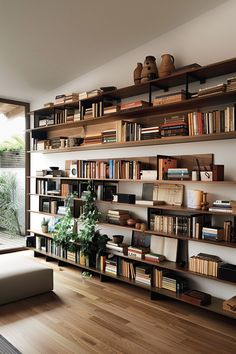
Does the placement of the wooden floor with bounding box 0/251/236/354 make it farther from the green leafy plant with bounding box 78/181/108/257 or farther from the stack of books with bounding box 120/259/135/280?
the green leafy plant with bounding box 78/181/108/257

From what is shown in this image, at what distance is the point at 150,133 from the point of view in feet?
11.0

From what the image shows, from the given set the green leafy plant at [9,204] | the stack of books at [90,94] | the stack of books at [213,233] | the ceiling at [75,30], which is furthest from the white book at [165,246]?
the green leafy plant at [9,204]

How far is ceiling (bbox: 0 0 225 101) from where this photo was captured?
2.99m

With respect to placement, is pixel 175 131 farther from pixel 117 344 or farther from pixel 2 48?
pixel 2 48

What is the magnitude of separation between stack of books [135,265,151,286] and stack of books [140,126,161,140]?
1441 millimetres

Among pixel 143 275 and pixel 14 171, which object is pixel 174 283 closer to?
pixel 143 275

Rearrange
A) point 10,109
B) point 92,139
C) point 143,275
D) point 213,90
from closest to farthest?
point 213,90, point 143,275, point 92,139, point 10,109

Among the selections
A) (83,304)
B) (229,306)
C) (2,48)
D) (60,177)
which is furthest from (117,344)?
(2,48)

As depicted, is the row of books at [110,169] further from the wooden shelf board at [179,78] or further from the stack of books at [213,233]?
the stack of books at [213,233]

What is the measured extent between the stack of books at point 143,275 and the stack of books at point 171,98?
180cm

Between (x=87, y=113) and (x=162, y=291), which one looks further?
(x=87, y=113)

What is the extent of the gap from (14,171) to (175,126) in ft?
12.0

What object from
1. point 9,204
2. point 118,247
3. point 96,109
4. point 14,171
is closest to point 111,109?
point 96,109

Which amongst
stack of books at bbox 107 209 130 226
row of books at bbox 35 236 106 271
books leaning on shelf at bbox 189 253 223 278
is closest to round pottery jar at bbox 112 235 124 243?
stack of books at bbox 107 209 130 226
